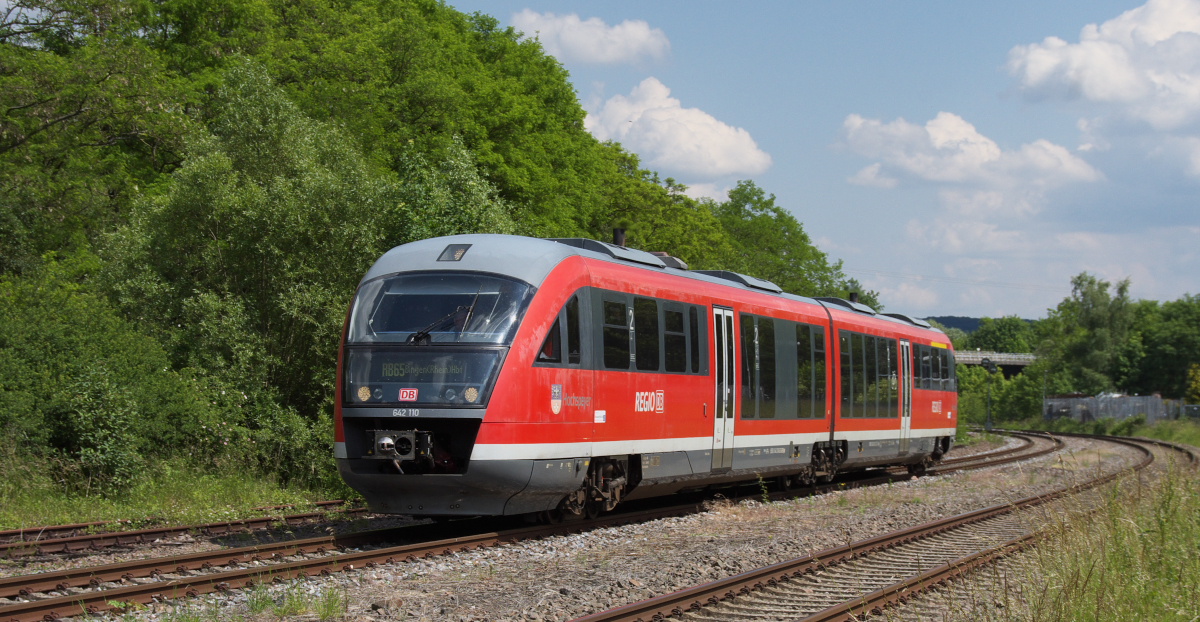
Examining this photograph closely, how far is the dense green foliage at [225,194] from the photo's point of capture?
48.7ft

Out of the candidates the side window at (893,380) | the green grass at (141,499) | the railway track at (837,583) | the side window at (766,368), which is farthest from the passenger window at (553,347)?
the side window at (893,380)

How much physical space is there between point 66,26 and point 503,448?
69.6ft

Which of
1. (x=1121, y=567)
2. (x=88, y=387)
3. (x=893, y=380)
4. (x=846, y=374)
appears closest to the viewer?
(x=1121, y=567)

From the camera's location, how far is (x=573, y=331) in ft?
39.1

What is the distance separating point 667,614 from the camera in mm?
7617

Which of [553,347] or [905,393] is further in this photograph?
[905,393]

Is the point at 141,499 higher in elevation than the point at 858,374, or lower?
lower

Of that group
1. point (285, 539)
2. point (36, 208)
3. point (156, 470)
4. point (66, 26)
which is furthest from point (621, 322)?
point (66, 26)

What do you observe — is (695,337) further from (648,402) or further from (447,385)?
(447,385)

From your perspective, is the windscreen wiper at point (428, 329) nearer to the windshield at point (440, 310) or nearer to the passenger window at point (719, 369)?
the windshield at point (440, 310)

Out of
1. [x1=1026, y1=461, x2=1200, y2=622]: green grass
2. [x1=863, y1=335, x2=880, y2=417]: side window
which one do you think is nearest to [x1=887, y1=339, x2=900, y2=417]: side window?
[x1=863, y1=335, x2=880, y2=417]: side window

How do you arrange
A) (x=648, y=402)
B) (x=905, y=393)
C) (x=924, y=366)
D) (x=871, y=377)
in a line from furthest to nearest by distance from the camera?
(x=924, y=366) < (x=905, y=393) < (x=871, y=377) < (x=648, y=402)

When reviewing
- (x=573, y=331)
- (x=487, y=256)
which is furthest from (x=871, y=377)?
(x=487, y=256)

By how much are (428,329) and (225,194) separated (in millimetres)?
8356
